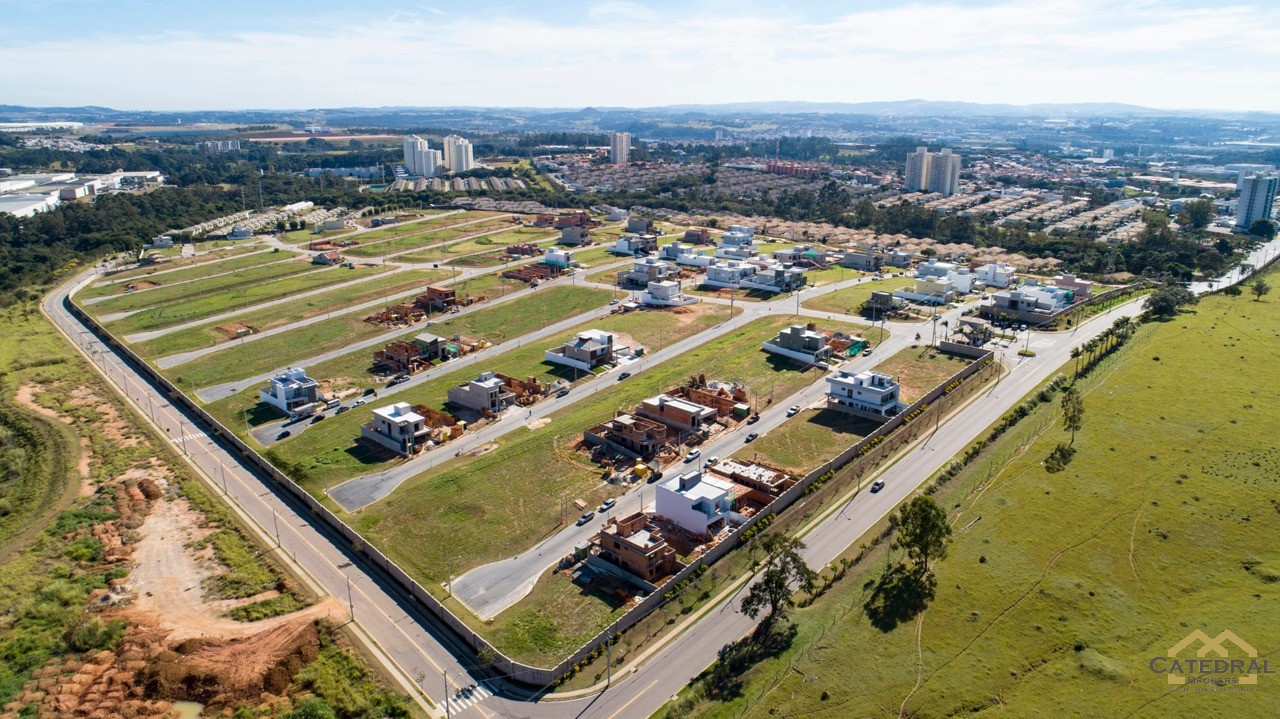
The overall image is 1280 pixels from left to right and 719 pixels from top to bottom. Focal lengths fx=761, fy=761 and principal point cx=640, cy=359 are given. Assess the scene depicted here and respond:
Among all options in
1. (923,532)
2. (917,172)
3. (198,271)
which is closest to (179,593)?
(923,532)

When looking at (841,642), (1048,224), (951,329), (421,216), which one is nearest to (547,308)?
(951,329)

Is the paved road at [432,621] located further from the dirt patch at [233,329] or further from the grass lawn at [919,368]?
the dirt patch at [233,329]

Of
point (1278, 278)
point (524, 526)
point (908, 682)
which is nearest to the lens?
point (908, 682)

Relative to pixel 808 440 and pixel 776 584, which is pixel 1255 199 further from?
pixel 776 584

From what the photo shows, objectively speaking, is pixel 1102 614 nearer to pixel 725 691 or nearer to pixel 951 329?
pixel 725 691

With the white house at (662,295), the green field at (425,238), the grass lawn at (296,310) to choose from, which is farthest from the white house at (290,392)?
the green field at (425,238)

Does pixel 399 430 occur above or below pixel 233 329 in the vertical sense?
below

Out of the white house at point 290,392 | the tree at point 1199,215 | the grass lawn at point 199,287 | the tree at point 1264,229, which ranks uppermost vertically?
the tree at point 1199,215
